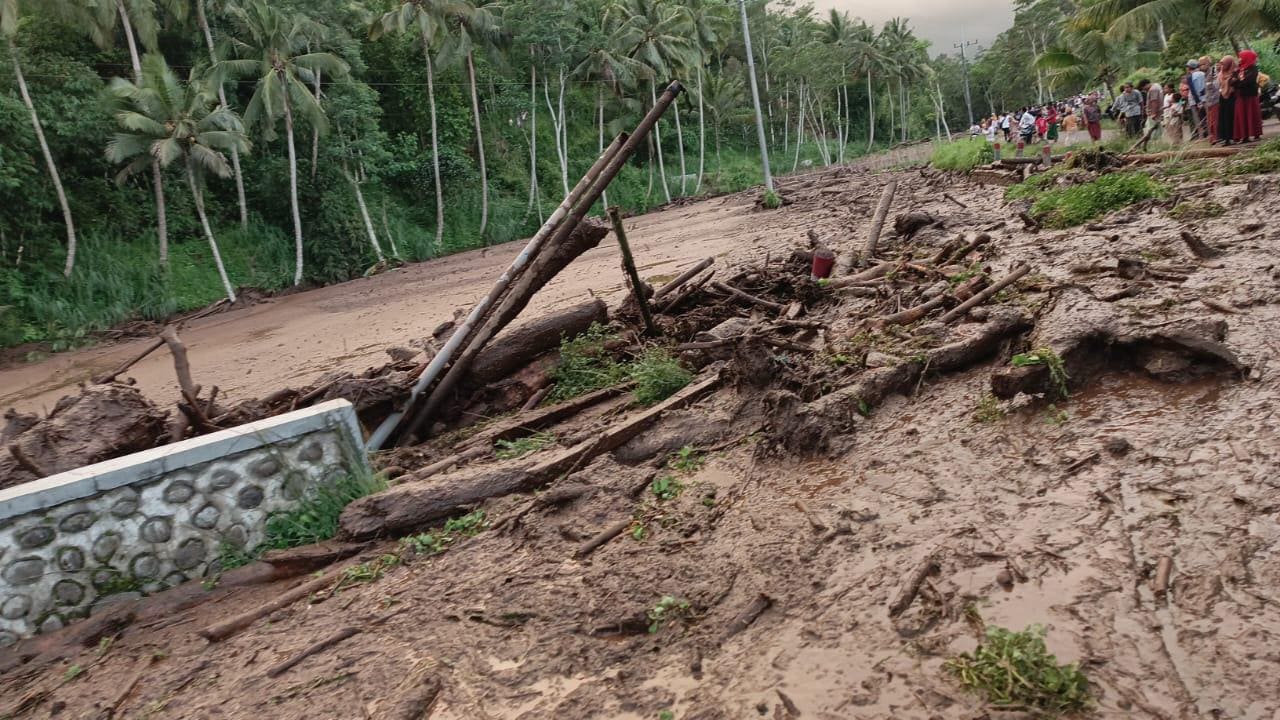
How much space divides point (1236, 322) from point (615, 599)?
4.46m

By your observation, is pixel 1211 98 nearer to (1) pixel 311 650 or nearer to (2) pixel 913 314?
(2) pixel 913 314

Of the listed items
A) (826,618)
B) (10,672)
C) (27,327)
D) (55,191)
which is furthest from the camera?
(55,191)

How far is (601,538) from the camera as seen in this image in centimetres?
471

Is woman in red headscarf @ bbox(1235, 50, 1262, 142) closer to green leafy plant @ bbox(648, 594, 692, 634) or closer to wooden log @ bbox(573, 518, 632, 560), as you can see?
wooden log @ bbox(573, 518, 632, 560)

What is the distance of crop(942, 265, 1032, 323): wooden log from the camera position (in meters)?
6.38

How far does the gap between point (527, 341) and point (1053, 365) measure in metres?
4.84

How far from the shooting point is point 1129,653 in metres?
2.77

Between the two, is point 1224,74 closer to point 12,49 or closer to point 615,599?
point 615,599

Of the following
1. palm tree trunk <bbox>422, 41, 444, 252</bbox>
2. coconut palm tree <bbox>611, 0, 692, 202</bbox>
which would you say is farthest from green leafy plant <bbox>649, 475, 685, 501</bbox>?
coconut palm tree <bbox>611, 0, 692, 202</bbox>

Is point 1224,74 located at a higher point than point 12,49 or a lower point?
lower

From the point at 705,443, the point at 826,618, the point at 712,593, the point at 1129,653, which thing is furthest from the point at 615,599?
the point at 1129,653

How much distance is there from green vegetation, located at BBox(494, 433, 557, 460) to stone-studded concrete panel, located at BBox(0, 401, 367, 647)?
4.46ft

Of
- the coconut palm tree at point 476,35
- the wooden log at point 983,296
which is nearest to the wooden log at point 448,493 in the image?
the wooden log at point 983,296

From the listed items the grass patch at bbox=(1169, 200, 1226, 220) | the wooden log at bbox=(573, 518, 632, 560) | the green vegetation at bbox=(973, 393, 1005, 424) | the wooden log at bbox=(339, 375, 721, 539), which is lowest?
the wooden log at bbox=(573, 518, 632, 560)
